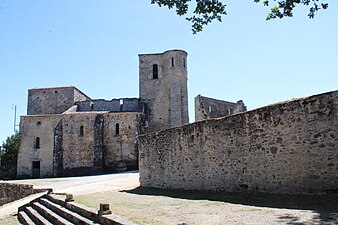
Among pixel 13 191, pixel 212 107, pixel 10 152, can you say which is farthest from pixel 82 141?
pixel 212 107

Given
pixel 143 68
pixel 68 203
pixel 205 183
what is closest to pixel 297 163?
pixel 205 183

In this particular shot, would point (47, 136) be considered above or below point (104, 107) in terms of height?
below

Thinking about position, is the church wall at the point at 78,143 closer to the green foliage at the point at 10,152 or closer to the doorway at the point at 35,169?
the doorway at the point at 35,169

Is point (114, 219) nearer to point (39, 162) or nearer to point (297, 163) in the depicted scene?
point (297, 163)

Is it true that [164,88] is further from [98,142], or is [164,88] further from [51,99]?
[51,99]

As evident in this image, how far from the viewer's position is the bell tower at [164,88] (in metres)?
38.0

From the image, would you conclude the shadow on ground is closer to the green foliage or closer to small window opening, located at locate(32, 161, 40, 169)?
small window opening, located at locate(32, 161, 40, 169)

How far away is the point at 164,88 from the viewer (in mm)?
38969

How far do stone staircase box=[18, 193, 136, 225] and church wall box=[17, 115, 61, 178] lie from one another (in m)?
20.2

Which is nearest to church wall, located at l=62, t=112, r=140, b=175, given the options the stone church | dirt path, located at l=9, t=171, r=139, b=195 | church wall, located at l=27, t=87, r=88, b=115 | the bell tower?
the stone church

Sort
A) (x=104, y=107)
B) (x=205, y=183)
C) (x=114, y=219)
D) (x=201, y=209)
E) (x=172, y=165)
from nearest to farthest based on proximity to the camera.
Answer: (x=114, y=219)
(x=201, y=209)
(x=205, y=183)
(x=172, y=165)
(x=104, y=107)

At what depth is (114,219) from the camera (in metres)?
6.46

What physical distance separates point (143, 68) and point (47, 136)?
45.6 feet

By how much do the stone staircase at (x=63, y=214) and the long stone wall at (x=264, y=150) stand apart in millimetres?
4218
